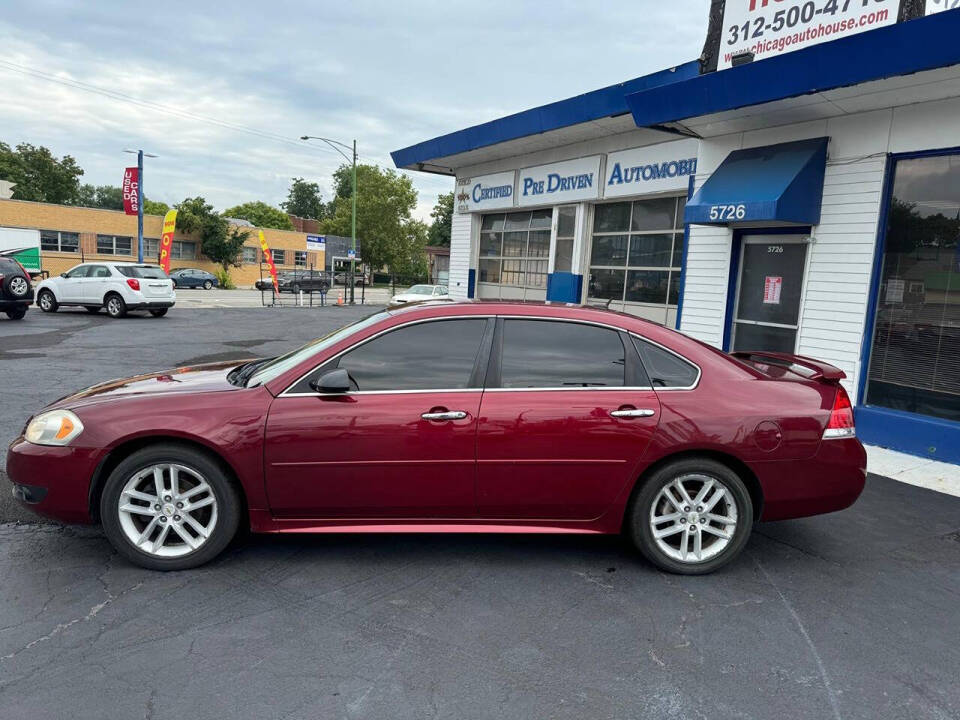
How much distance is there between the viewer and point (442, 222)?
9056 cm

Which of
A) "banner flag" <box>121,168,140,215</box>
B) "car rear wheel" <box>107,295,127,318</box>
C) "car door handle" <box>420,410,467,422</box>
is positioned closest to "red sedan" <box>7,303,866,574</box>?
"car door handle" <box>420,410,467,422</box>

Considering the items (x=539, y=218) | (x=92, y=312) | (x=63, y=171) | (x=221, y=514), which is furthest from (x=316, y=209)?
(x=221, y=514)

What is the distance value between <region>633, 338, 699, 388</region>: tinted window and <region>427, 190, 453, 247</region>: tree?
272ft

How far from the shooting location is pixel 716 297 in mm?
8859

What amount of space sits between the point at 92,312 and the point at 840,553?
21925 millimetres

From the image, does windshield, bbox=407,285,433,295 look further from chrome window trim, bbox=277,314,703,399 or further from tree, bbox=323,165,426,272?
tree, bbox=323,165,426,272

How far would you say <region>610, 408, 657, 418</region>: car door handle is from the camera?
3773mm

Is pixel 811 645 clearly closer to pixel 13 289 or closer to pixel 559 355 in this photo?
pixel 559 355

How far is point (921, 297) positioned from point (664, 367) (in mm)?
4527

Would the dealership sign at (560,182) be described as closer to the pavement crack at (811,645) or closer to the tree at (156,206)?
the pavement crack at (811,645)

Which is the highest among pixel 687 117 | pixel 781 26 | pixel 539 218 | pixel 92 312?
pixel 781 26

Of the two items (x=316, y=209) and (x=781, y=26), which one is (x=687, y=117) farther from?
(x=316, y=209)

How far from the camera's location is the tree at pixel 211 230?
2010 inches

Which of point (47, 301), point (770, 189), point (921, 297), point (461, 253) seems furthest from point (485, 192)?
point (47, 301)
